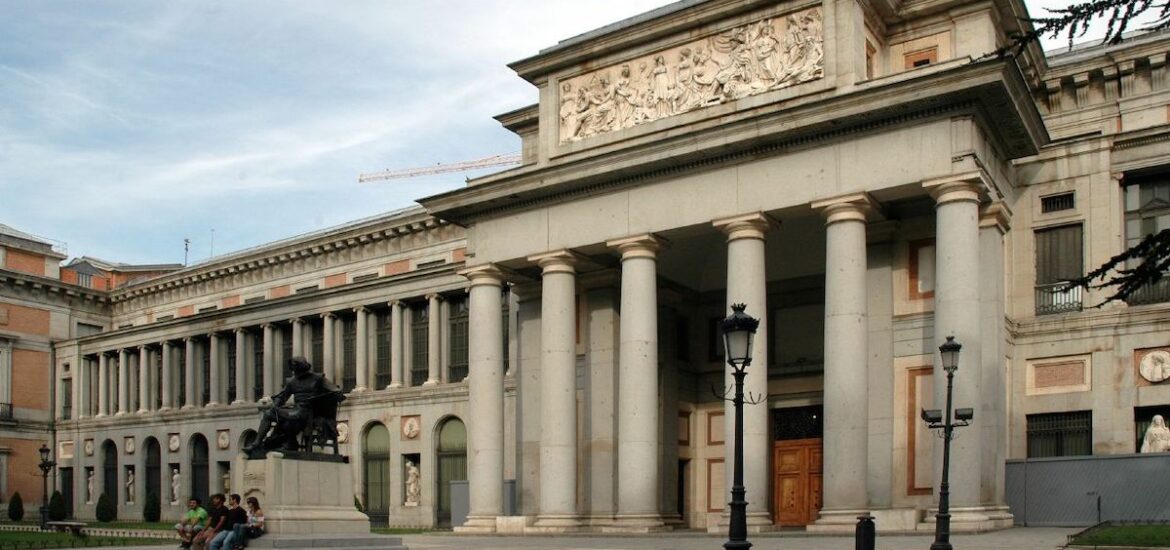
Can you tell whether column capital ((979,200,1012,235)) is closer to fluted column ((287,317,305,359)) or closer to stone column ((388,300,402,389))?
stone column ((388,300,402,389))

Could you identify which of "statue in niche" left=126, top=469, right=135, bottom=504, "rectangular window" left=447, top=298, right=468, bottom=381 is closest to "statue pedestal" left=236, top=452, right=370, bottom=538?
"rectangular window" left=447, top=298, right=468, bottom=381

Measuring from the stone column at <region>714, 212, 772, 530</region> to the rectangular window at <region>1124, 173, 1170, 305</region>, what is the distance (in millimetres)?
10691

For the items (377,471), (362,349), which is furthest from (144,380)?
(377,471)

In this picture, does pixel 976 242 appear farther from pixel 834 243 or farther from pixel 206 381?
pixel 206 381

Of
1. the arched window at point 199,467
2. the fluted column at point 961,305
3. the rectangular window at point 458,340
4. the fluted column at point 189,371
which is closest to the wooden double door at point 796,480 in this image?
the fluted column at point 961,305

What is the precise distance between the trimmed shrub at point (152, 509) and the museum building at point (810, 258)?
92.4 feet

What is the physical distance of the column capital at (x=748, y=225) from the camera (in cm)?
3506

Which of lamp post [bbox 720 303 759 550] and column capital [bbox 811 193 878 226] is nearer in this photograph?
lamp post [bbox 720 303 759 550]

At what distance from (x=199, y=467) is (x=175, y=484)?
7.24 feet

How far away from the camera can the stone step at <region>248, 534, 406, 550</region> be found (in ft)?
82.7

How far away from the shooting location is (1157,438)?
A: 33.8 metres

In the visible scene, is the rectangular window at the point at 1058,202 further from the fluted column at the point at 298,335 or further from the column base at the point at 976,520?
the fluted column at the point at 298,335

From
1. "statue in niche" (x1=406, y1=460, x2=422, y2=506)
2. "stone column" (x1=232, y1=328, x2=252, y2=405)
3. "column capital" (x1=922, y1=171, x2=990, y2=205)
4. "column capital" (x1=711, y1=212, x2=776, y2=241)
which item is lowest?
"statue in niche" (x1=406, y1=460, x2=422, y2=506)

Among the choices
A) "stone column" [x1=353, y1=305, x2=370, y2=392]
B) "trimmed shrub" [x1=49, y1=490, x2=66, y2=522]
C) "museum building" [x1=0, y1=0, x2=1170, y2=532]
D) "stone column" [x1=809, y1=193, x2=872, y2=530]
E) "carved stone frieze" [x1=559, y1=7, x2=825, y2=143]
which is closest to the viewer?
"stone column" [x1=809, y1=193, x2=872, y2=530]
